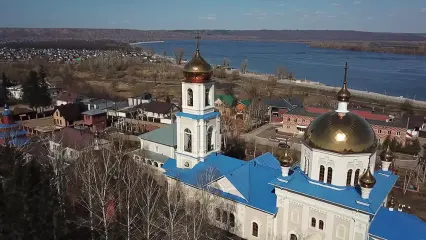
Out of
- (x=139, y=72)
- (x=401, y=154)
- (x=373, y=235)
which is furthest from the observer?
(x=139, y=72)

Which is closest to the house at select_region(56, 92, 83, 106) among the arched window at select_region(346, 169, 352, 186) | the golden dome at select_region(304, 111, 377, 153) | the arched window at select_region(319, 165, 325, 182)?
the golden dome at select_region(304, 111, 377, 153)

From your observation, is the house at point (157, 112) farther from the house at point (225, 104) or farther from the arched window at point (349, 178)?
the arched window at point (349, 178)

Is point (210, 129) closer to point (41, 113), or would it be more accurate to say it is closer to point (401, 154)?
point (401, 154)

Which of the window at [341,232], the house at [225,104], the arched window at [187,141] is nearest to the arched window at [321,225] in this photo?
the window at [341,232]

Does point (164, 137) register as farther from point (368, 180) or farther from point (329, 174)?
point (368, 180)

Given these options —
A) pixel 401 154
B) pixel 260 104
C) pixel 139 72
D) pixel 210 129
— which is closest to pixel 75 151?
pixel 210 129

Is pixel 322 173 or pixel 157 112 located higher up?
pixel 322 173

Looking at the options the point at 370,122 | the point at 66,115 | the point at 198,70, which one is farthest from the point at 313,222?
the point at 66,115
